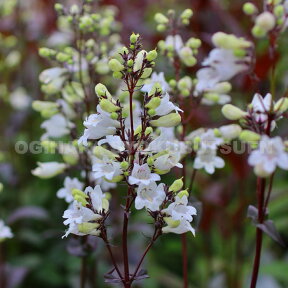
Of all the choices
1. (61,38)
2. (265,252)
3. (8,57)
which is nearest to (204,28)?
(61,38)

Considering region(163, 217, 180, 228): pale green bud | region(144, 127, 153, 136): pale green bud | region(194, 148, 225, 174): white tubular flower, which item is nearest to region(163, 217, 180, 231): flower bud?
region(163, 217, 180, 228): pale green bud

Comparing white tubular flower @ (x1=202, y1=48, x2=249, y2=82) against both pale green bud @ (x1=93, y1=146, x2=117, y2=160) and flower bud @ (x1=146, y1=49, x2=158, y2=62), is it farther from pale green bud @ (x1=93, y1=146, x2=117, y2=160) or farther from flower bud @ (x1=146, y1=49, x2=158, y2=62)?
pale green bud @ (x1=93, y1=146, x2=117, y2=160)

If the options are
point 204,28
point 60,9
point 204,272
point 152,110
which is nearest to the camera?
point 152,110

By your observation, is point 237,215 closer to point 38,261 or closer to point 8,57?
point 38,261

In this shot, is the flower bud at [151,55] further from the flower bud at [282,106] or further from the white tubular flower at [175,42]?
the white tubular flower at [175,42]

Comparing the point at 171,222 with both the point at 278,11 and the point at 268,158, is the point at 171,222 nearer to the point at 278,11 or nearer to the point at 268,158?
the point at 268,158

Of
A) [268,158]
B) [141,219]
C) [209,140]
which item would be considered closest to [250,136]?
[268,158]
